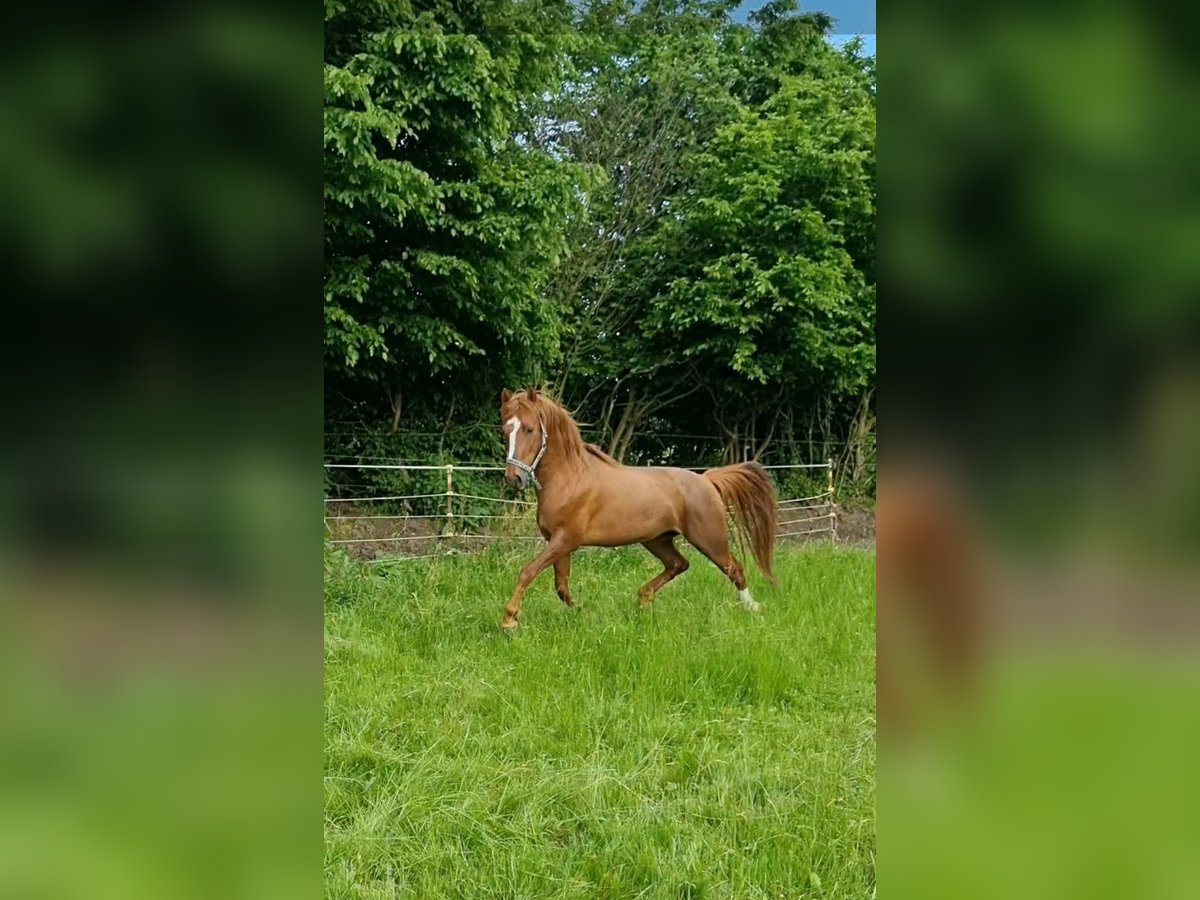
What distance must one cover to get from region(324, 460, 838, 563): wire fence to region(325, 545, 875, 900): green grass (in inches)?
105

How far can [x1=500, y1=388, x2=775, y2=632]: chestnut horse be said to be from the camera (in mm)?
4961

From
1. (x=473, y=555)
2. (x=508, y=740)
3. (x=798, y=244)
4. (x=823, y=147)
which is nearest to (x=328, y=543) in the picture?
(x=473, y=555)

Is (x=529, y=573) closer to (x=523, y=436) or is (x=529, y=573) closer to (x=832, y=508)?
(x=523, y=436)

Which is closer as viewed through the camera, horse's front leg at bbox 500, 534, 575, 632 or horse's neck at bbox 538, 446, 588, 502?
horse's front leg at bbox 500, 534, 575, 632

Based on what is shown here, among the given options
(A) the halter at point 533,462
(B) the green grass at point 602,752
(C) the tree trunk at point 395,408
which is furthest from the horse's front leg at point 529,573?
(C) the tree trunk at point 395,408

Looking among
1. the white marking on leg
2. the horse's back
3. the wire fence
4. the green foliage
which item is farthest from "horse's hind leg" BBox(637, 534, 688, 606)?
the green foliage

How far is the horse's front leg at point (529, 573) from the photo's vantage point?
4.69 metres

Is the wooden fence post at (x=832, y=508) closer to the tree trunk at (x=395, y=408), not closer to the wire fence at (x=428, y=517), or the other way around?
the wire fence at (x=428, y=517)

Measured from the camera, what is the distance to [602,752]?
2846mm

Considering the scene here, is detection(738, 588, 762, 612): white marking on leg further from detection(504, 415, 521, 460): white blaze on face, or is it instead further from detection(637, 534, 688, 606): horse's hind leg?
detection(504, 415, 521, 460): white blaze on face
